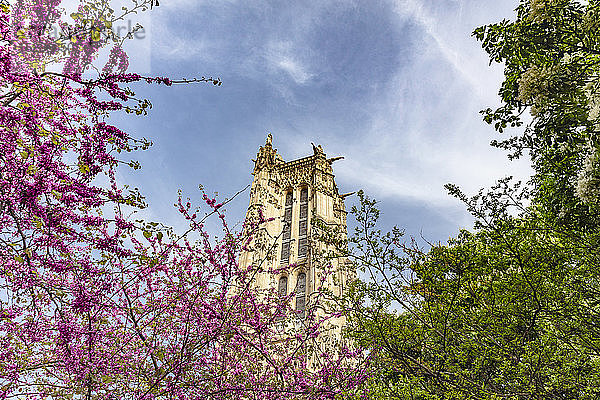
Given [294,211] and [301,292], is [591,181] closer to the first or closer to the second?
[301,292]

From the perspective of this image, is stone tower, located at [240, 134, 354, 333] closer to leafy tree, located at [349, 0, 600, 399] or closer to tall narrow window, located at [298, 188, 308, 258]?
tall narrow window, located at [298, 188, 308, 258]

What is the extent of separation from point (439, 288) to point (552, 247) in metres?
1.94

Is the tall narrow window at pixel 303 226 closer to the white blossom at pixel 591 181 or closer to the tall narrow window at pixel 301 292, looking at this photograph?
the tall narrow window at pixel 301 292

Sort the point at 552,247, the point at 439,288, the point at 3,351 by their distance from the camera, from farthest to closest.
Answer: the point at 439,288, the point at 552,247, the point at 3,351

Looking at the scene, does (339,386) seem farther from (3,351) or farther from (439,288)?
(3,351)

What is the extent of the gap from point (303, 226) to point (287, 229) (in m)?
1.49

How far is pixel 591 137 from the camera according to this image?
161 inches

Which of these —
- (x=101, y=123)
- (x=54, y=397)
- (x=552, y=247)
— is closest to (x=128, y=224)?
(x=101, y=123)

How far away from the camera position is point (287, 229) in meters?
36.5

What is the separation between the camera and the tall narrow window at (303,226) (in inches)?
1348

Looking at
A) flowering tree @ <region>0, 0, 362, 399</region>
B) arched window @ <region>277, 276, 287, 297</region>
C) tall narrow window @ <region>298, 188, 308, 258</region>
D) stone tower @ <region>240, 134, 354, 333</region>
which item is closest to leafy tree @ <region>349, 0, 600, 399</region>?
flowering tree @ <region>0, 0, 362, 399</region>

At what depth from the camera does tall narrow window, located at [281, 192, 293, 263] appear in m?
34.2

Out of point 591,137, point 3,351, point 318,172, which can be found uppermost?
point 318,172

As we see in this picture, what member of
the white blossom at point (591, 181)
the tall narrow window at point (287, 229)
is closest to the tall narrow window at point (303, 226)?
the tall narrow window at point (287, 229)
